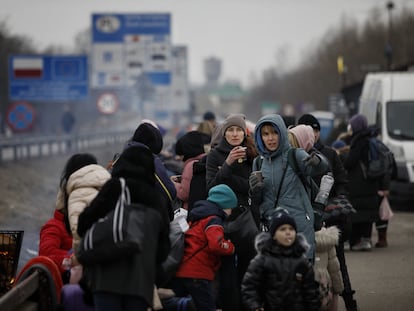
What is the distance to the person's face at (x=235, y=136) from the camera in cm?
1038

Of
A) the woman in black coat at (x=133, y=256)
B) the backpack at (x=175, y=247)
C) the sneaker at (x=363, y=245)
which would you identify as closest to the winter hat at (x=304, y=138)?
the backpack at (x=175, y=247)

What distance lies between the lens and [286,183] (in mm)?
9062

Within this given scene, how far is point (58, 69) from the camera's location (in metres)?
40.1

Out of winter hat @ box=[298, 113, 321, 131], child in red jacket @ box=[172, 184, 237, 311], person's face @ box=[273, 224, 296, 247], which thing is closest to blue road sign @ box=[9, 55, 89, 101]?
winter hat @ box=[298, 113, 321, 131]

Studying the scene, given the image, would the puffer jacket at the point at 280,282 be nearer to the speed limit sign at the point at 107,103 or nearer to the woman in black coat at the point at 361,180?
the woman in black coat at the point at 361,180

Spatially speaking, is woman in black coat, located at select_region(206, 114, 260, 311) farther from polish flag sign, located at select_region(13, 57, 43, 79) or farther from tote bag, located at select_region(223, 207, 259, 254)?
polish flag sign, located at select_region(13, 57, 43, 79)

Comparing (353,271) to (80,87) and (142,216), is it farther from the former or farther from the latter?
(80,87)

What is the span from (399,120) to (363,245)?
29.8 feet

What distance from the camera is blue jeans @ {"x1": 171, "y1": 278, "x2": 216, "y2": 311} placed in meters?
8.98

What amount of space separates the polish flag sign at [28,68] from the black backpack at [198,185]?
1110 inches

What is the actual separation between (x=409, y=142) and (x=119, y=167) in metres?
16.7

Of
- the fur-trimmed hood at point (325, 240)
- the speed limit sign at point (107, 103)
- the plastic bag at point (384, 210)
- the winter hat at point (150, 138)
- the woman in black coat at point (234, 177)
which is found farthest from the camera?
the speed limit sign at point (107, 103)

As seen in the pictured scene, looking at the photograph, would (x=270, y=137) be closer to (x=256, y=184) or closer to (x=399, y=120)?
(x=256, y=184)

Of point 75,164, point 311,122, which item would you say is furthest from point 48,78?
point 75,164
